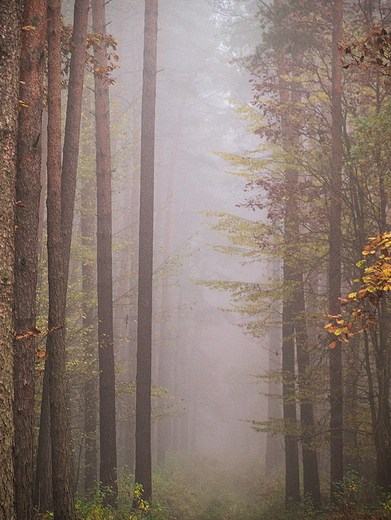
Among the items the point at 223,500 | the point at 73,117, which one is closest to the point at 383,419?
the point at 73,117

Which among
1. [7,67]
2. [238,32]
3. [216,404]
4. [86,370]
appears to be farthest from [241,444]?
[7,67]

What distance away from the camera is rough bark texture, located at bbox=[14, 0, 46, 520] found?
16.9 ft

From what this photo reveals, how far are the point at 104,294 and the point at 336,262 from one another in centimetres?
542

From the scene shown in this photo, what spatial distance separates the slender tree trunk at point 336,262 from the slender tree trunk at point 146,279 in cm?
396

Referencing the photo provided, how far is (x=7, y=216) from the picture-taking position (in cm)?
405

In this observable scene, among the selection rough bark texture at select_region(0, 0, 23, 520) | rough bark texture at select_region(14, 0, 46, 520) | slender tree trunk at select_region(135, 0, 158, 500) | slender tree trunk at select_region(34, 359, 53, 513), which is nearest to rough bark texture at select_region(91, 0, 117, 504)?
slender tree trunk at select_region(135, 0, 158, 500)

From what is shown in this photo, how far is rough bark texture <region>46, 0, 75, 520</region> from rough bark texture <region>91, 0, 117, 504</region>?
283 centimetres

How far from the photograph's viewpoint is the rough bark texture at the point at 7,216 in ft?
12.0

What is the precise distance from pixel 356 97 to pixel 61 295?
7.99 m

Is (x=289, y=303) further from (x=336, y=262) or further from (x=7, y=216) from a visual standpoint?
(x=7, y=216)

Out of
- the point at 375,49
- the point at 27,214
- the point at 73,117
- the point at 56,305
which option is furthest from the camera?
the point at 73,117

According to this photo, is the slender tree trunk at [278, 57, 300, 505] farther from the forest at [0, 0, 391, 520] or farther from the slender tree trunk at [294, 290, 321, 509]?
the slender tree trunk at [294, 290, 321, 509]

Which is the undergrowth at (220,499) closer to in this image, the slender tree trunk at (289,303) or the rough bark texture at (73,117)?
the slender tree trunk at (289,303)

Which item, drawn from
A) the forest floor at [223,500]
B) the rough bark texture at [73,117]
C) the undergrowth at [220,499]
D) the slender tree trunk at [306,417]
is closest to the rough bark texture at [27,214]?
the rough bark texture at [73,117]
